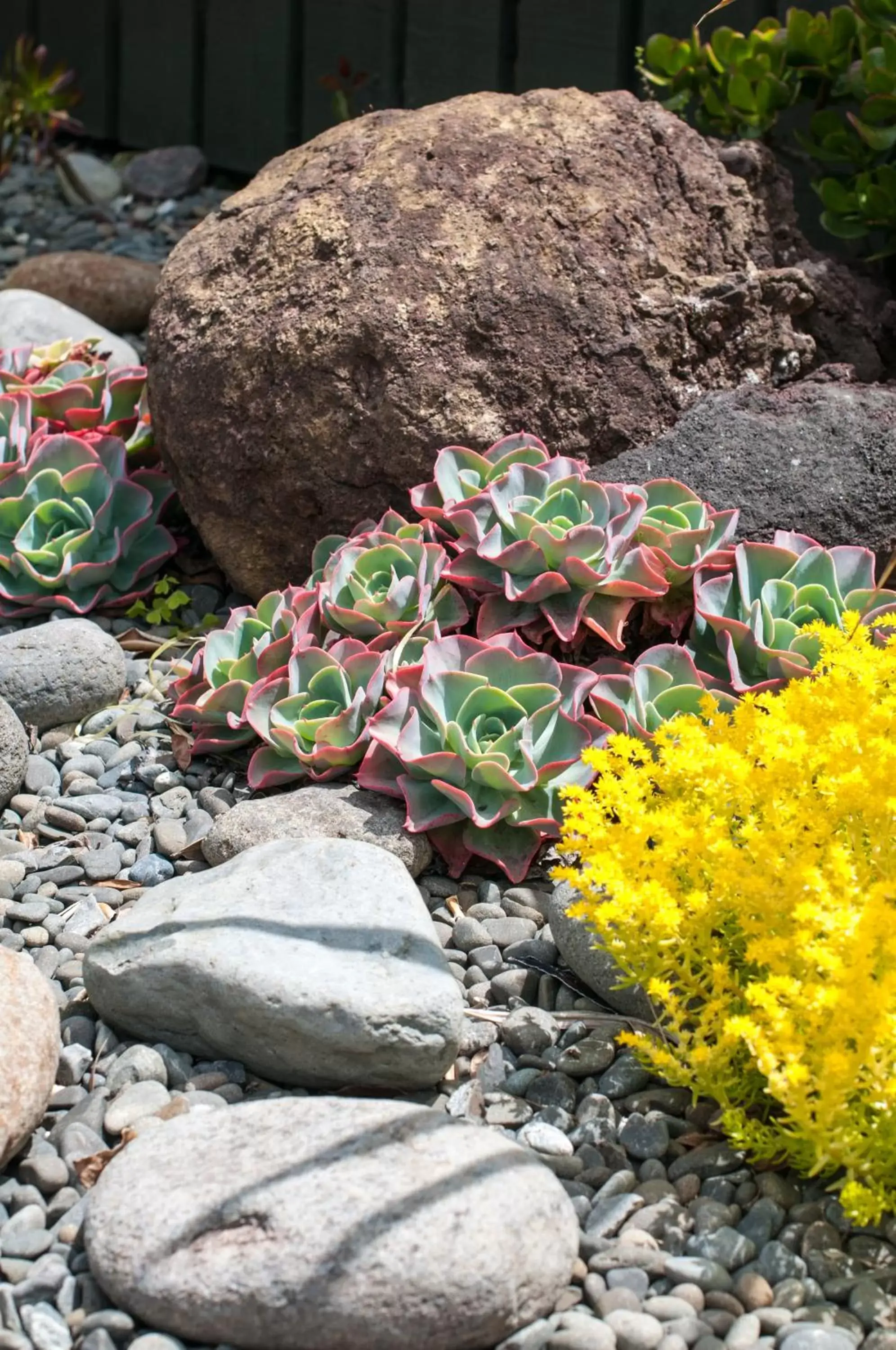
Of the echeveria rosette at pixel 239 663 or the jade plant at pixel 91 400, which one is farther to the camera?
the jade plant at pixel 91 400

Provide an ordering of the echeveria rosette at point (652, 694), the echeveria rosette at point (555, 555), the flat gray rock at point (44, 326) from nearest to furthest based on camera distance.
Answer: the echeveria rosette at point (652, 694), the echeveria rosette at point (555, 555), the flat gray rock at point (44, 326)

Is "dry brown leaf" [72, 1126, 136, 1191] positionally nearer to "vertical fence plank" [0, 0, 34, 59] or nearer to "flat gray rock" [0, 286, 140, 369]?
"flat gray rock" [0, 286, 140, 369]

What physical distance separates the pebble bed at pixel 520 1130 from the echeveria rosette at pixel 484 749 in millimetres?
122

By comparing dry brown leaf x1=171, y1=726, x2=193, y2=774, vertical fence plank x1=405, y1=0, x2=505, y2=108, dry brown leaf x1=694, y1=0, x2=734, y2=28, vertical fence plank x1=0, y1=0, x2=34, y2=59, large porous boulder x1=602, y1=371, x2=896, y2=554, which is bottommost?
dry brown leaf x1=171, y1=726, x2=193, y2=774

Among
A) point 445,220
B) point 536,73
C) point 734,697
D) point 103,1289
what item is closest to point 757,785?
point 734,697

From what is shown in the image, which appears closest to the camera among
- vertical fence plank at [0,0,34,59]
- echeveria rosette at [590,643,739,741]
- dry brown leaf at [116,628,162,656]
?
echeveria rosette at [590,643,739,741]

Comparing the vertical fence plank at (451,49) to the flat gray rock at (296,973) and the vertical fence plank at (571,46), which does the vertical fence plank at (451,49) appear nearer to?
the vertical fence plank at (571,46)

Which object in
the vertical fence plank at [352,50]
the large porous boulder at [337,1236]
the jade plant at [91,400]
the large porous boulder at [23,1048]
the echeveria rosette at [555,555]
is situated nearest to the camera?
the large porous boulder at [337,1236]

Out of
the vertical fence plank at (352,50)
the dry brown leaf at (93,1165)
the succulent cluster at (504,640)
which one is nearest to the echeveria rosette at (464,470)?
the succulent cluster at (504,640)

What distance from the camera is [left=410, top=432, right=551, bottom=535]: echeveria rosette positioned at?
3621 millimetres

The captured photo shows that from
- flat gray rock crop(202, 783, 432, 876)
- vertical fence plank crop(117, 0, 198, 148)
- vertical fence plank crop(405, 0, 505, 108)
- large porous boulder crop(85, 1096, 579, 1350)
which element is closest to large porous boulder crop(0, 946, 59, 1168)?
large porous boulder crop(85, 1096, 579, 1350)

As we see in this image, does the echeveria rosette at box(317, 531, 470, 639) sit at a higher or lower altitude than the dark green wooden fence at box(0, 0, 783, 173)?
lower

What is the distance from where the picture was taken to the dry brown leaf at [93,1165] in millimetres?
2389

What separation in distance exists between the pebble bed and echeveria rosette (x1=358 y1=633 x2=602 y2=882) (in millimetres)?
122
